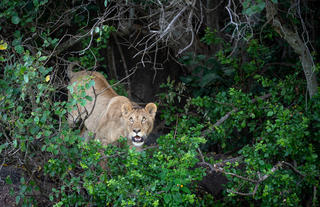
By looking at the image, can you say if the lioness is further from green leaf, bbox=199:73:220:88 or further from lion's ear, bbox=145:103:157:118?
green leaf, bbox=199:73:220:88

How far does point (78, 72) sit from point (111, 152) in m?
2.75

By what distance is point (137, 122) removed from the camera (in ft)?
18.7

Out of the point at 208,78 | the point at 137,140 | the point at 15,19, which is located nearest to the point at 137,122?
the point at 137,140

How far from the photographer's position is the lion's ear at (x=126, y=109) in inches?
229

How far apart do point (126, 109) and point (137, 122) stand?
27 centimetres

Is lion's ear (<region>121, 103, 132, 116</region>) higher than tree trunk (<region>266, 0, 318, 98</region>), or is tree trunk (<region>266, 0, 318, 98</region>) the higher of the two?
tree trunk (<region>266, 0, 318, 98</region>)

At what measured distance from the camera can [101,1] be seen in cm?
794

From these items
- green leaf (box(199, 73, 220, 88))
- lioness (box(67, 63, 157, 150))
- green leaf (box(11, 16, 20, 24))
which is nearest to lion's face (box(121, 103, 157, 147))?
lioness (box(67, 63, 157, 150))

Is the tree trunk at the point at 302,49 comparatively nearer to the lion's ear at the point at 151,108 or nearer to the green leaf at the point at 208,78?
the green leaf at the point at 208,78

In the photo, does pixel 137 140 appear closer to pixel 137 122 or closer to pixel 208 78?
pixel 137 122

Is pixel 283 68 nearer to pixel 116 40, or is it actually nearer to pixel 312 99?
pixel 312 99

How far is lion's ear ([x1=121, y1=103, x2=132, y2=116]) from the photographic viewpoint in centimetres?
582

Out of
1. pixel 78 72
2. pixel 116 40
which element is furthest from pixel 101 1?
pixel 78 72

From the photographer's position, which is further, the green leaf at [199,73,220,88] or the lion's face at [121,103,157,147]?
the green leaf at [199,73,220,88]
